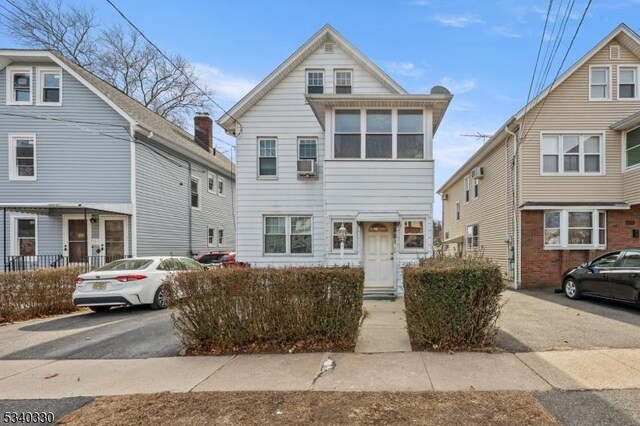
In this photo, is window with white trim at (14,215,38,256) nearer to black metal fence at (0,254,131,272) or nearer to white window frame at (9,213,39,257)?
white window frame at (9,213,39,257)

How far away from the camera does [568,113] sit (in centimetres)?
1316

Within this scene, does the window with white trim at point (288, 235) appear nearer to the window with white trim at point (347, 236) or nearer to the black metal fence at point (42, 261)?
the window with white trim at point (347, 236)

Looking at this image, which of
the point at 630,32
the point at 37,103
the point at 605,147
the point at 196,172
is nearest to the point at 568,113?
the point at 605,147

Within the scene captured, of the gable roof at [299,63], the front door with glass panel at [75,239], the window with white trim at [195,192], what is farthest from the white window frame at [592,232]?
the front door with glass panel at [75,239]

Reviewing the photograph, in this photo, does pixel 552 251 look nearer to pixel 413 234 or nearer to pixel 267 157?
pixel 413 234

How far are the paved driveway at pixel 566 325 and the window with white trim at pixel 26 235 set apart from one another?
15817mm

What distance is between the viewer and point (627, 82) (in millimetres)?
13250

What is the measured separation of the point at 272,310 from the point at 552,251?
11.5 m

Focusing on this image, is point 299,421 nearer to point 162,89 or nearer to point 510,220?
point 510,220

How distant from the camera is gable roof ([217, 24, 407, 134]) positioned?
13.1 metres

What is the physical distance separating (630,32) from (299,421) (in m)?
16.6

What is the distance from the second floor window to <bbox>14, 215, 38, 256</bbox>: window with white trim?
62.5 inches

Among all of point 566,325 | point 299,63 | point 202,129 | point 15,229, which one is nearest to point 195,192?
point 202,129

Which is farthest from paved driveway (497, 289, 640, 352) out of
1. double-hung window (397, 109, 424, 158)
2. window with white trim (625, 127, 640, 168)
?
window with white trim (625, 127, 640, 168)
